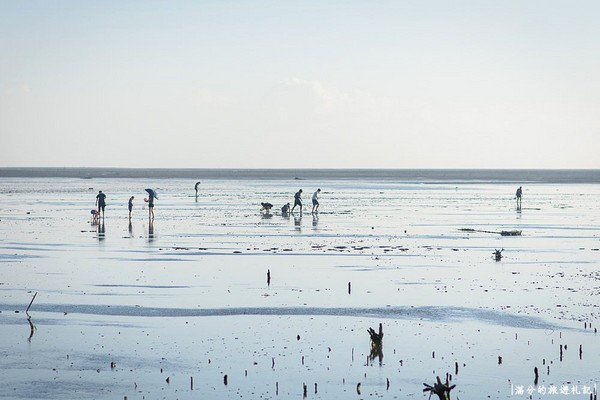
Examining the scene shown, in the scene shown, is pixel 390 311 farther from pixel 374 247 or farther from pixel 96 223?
pixel 96 223

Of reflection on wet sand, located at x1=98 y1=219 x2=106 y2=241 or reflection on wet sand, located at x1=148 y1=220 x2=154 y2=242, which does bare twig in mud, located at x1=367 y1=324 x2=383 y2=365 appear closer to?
reflection on wet sand, located at x1=148 y1=220 x2=154 y2=242

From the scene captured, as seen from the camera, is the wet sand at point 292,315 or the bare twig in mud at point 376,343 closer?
the wet sand at point 292,315

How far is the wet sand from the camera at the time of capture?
15555 millimetres

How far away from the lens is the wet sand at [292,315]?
51.0 ft

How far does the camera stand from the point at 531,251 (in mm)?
35750

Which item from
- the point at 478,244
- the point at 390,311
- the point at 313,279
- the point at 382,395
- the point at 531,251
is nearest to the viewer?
the point at 382,395

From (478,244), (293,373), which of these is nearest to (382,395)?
(293,373)

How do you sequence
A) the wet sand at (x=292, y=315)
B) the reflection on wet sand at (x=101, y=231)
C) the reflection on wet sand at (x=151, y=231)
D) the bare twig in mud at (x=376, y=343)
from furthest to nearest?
the reflection on wet sand at (x=101, y=231)
the reflection on wet sand at (x=151, y=231)
the bare twig in mud at (x=376, y=343)
the wet sand at (x=292, y=315)

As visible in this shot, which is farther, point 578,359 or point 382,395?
point 578,359

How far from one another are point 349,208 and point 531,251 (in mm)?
34837

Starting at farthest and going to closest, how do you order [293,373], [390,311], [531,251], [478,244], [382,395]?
[478,244], [531,251], [390,311], [293,373], [382,395]
